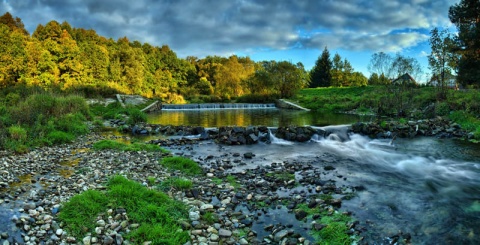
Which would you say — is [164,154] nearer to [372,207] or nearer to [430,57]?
[372,207]

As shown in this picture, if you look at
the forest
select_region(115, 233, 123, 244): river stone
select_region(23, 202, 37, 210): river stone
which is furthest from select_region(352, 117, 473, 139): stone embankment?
the forest

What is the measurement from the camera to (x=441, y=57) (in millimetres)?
28312

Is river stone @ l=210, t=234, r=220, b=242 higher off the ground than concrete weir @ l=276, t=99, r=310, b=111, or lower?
lower

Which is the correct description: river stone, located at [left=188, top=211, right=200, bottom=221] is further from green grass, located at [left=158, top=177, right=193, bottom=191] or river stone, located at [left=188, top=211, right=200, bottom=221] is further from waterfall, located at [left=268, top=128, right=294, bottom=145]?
waterfall, located at [left=268, top=128, right=294, bottom=145]

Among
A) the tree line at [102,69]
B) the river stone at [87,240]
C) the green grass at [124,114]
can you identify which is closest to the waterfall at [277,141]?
the green grass at [124,114]

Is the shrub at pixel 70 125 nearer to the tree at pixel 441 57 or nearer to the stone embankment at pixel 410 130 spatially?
the stone embankment at pixel 410 130

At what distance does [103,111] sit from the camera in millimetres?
27156

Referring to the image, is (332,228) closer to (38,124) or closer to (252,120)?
(38,124)

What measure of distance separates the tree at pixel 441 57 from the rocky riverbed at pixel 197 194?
24908mm

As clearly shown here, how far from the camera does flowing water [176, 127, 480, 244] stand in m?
5.77

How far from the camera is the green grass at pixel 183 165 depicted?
903 cm

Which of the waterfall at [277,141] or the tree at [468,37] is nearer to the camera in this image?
the waterfall at [277,141]

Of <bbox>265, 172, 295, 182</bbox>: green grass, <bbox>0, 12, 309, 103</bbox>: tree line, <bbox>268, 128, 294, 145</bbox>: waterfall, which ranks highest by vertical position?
<bbox>0, 12, 309, 103</bbox>: tree line

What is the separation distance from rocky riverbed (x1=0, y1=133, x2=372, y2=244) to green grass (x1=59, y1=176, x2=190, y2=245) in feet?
0.49
